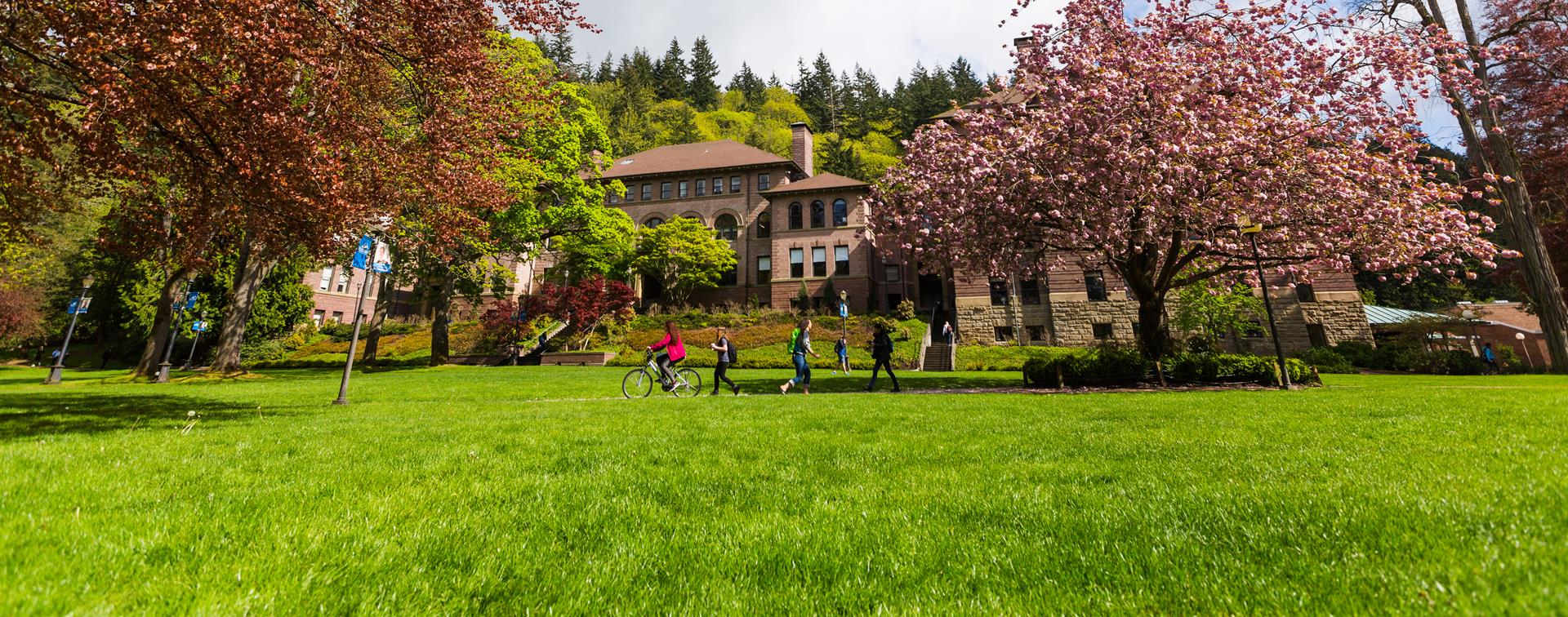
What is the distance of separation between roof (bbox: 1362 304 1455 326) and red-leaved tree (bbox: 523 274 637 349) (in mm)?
40657

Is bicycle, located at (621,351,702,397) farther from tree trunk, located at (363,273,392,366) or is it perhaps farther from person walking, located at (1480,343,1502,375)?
person walking, located at (1480,343,1502,375)

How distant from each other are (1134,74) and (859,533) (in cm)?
1453

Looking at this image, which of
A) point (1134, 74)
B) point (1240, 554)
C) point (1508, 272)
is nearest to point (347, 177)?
point (1240, 554)

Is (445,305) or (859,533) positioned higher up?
(445,305)

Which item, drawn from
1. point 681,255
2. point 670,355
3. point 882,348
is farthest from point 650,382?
point 681,255

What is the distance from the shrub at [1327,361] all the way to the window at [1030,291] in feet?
39.7

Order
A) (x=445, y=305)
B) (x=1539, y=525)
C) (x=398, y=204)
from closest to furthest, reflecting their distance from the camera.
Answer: (x=1539, y=525)
(x=398, y=204)
(x=445, y=305)

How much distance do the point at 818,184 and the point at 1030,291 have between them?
1873 centimetres

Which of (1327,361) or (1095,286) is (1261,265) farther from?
(1095,286)

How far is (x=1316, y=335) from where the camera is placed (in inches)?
1178

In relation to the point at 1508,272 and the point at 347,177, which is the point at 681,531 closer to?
the point at 347,177

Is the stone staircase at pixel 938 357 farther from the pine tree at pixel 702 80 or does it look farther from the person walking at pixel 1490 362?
the pine tree at pixel 702 80

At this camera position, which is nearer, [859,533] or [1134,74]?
[859,533]

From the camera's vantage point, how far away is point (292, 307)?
3522 centimetres
